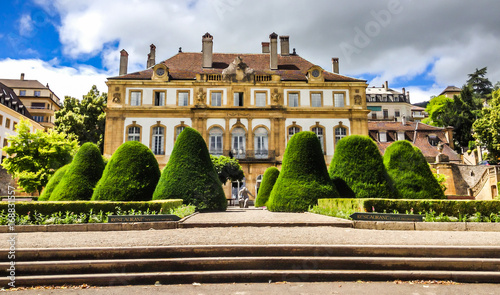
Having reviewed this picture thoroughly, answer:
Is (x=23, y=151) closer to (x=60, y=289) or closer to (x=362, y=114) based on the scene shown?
(x=60, y=289)

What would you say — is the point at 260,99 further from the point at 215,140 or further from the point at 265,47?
the point at 265,47

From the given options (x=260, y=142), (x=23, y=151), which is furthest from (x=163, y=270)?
(x=260, y=142)

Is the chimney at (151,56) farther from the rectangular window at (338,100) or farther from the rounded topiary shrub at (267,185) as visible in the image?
the rounded topiary shrub at (267,185)

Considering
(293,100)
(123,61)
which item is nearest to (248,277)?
(293,100)

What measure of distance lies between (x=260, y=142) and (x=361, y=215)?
82.8 feet

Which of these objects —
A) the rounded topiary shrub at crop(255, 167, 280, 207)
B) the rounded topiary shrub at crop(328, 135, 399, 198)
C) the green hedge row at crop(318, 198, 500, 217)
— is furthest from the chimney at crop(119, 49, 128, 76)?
the green hedge row at crop(318, 198, 500, 217)

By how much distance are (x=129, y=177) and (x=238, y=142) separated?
2191cm

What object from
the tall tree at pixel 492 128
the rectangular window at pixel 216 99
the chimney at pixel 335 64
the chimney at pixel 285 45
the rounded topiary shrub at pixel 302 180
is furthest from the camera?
the chimney at pixel 285 45

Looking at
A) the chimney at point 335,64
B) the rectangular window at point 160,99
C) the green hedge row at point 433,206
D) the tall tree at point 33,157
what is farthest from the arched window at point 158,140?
the green hedge row at point 433,206

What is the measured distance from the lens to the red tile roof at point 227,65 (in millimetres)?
36000

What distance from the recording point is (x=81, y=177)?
14062mm

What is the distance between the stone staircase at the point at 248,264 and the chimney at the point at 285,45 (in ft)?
122

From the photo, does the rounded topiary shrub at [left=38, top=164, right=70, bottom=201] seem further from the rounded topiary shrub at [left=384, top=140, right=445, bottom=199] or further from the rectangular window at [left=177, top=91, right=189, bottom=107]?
the rectangular window at [left=177, top=91, right=189, bottom=107]

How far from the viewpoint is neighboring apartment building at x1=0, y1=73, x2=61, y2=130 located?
6769 centimetres
